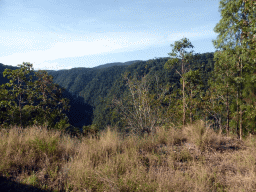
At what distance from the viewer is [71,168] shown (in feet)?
8.83

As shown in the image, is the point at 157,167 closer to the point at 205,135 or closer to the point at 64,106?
the point at 205,135

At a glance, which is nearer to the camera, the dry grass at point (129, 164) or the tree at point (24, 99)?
the dry grass at point (129, 164)

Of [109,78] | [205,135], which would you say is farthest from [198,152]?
[109,78]

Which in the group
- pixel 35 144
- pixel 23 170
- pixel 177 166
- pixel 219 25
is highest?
pixel 219 25

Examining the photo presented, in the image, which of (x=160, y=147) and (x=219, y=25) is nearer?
(x=160, y=147)

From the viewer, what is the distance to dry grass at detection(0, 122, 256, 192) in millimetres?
2428

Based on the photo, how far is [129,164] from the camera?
298cm

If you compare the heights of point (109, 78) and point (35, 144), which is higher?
point (109, 78)

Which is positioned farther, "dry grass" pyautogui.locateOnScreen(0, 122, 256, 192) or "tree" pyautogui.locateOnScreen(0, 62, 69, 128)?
"tree" pyautogui.locateOnScreen(0, 62, 69, 128)

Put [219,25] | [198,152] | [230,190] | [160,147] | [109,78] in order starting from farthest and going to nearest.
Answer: [109,78]
[219,25]
[160,147]
[198,152]
[230,190]

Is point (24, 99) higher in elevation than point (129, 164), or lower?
higher

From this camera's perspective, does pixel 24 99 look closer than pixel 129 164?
No

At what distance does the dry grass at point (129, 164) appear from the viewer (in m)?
2.43

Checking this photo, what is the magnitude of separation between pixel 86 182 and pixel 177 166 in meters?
1.83
